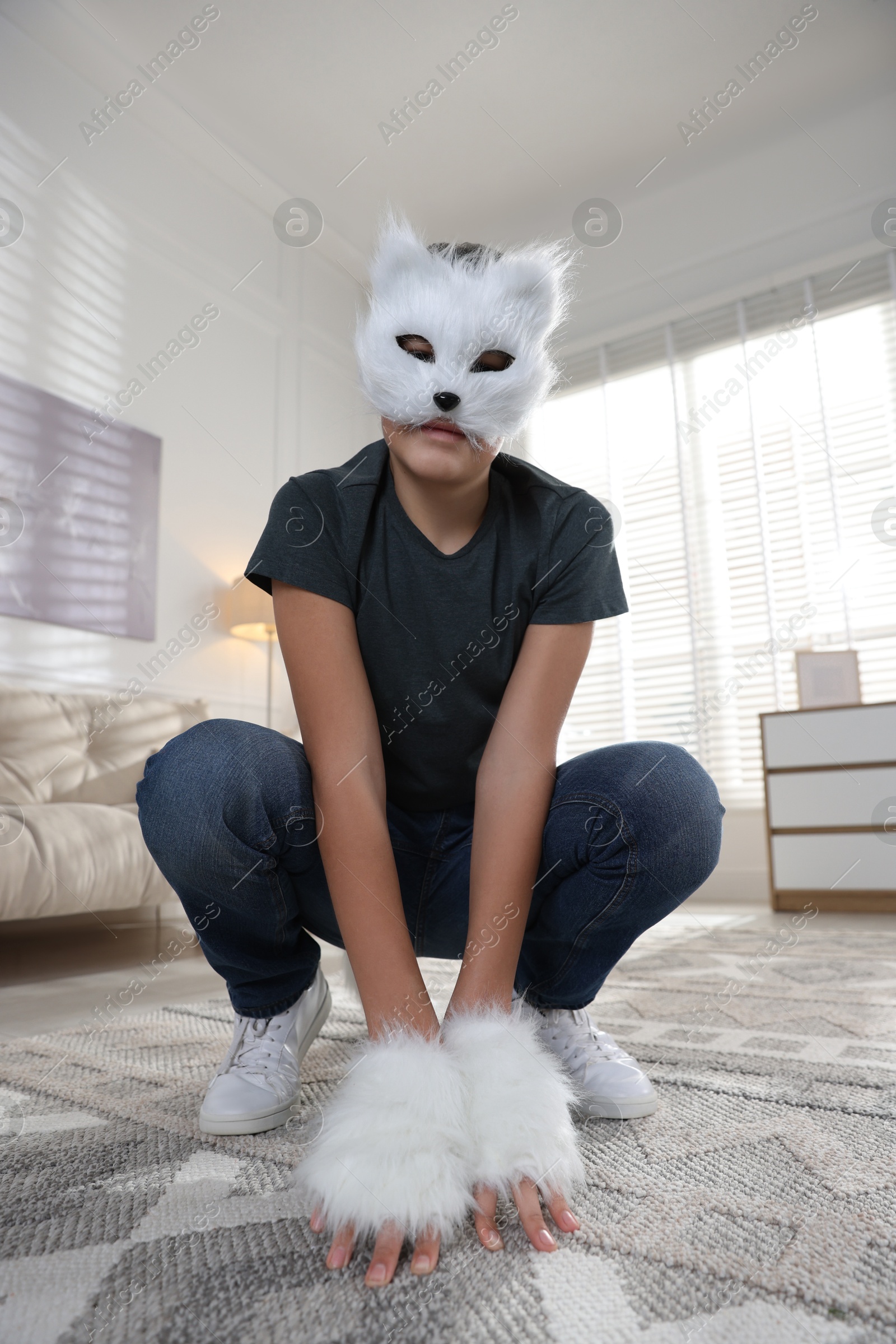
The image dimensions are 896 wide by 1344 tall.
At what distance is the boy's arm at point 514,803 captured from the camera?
0.73 metres

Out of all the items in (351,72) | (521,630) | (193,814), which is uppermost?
(351,72)

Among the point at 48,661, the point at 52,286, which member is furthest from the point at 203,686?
the point at 52,286

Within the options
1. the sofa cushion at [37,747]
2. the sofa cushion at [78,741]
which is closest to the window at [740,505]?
the sofa cushion at [78,741]

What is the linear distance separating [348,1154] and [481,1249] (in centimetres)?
10

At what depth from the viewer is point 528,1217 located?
21.6 inches

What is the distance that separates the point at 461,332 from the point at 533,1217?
766 millimetres

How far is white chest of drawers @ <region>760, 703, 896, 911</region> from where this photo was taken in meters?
3.07

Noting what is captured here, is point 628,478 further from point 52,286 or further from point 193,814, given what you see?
point 193,814

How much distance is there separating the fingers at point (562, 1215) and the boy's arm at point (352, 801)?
144 millimetres

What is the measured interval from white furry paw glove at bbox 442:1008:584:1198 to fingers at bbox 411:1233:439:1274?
4 centimetres

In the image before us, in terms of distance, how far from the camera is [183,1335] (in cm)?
44

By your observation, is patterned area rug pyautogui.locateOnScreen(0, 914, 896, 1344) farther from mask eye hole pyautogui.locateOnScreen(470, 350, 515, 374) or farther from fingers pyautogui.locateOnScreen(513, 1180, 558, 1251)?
mask eye hole pyautogui.locateOnScreen(470, 350, 515, 374)

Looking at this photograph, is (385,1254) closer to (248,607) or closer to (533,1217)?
(533,1217)

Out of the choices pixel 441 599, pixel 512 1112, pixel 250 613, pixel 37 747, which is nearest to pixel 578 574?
pixel 441 599
